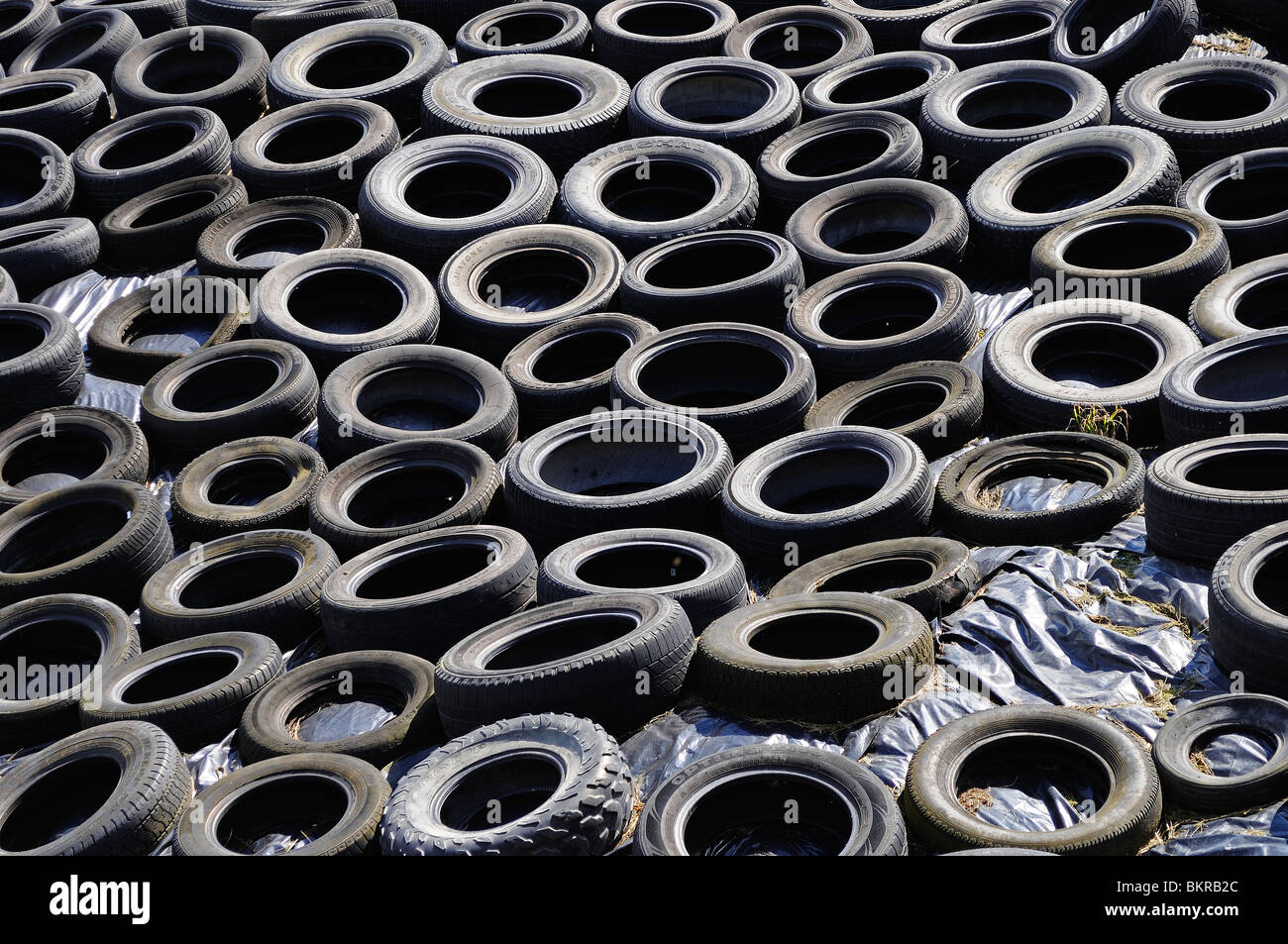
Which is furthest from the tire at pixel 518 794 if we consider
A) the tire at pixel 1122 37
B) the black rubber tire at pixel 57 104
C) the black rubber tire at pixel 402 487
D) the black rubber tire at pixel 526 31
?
the black rubber tire at pixel 57 104

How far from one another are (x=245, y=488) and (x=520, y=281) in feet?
12.9

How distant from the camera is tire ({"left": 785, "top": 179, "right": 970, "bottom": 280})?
A: 1459 cm

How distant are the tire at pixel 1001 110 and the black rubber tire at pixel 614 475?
5.57 metres

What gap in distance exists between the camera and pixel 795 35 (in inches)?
745

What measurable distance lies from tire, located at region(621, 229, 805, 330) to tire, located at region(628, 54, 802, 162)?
2.20 m

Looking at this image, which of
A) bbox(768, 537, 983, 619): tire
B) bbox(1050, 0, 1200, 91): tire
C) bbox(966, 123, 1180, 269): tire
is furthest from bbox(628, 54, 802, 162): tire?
bbox(768, 537, 983, 619): tire

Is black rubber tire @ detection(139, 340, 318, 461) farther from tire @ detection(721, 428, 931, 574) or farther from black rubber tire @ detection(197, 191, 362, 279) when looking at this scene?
tire @ detection(721, 428, 931, 574)

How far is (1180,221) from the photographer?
1367 centimetres

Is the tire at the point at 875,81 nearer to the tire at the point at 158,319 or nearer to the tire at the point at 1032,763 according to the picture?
the tire at the point at 158,319

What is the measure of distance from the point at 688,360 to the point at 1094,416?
379cm

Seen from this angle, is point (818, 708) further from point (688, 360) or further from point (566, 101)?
point (566, 101)

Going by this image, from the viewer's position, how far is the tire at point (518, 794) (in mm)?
7883

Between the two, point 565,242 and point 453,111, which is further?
point 453,111
